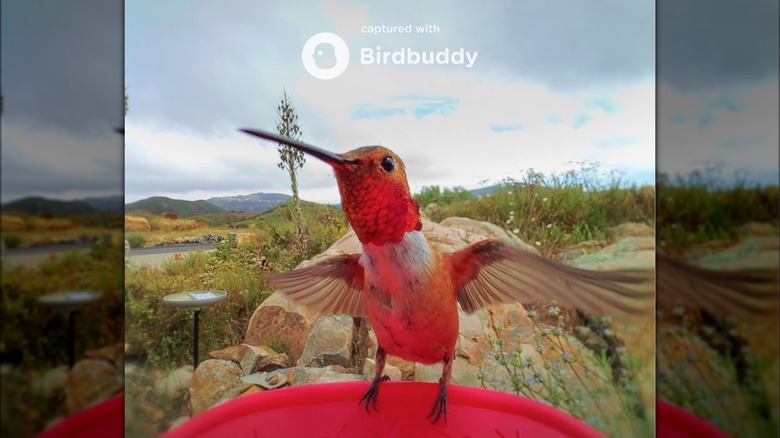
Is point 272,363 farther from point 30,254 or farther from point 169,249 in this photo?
point 30,254

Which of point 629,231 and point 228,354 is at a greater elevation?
point 629,231

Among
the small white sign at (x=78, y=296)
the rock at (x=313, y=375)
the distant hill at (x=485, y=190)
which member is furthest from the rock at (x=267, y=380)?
the distant hill at (x=485, y=190)

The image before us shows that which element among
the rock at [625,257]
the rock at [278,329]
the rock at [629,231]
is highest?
the rock at [629,231]

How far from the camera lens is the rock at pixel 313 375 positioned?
146 cm

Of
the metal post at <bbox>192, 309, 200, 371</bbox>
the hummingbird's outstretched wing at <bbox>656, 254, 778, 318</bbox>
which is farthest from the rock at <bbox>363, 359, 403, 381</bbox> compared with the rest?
the hummingbird's outstretched wing at <bbox>656, 254, 778, 318</bbox>

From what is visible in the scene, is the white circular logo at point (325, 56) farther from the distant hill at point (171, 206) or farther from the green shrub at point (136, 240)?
the green shrub at point (136, 240)

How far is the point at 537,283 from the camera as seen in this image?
1.45 meters

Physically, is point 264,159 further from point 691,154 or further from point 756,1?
point 756,1

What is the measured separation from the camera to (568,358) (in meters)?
1.47

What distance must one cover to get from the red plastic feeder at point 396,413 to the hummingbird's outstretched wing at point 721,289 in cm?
57

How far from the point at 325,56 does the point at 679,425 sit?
5.63ft

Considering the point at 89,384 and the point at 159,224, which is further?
the point at 159,224

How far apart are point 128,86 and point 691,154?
185cm

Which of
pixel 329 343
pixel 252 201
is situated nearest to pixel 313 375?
pixel 329 343
